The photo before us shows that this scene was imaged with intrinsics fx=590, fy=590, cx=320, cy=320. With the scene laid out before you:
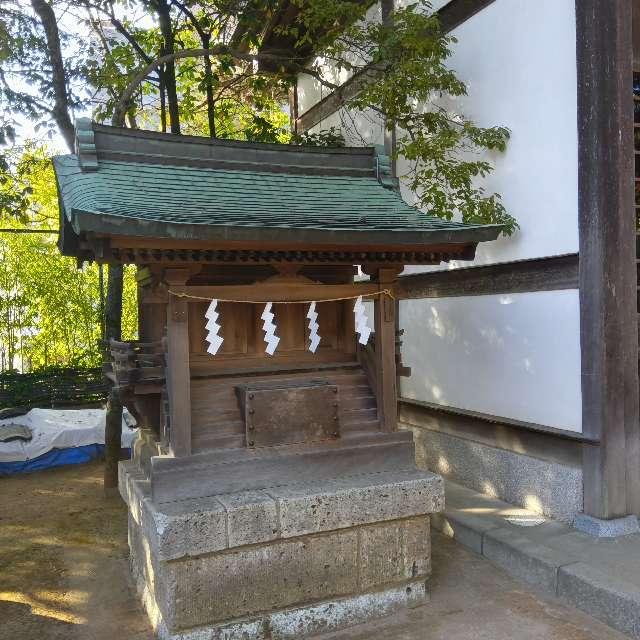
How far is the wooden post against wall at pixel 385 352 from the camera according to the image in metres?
5.02

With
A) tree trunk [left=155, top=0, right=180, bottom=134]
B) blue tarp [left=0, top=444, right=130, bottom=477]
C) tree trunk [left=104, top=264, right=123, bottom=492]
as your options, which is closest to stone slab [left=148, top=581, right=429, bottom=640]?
tree trunk [left=104, top=264, right=123, bottom=492]

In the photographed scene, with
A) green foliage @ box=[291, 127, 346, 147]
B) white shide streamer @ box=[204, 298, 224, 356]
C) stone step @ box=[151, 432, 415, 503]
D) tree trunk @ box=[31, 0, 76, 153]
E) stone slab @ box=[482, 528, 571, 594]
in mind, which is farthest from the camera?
green foliage @ box=[291, 127, 346, 147]

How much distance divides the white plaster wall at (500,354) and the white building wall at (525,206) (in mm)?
13

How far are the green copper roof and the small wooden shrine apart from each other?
2 centimetres

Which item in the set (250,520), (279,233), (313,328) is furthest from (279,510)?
(279,233)

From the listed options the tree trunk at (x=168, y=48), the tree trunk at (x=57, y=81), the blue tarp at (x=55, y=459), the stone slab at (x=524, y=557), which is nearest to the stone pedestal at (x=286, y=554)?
the stone slab at (x=524, y=557)

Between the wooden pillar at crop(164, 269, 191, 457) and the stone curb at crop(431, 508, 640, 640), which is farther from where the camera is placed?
the wooden pillar at crop(164, 269, 191, 457)

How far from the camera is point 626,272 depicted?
5422mm

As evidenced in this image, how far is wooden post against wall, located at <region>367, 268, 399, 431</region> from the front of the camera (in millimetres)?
5016

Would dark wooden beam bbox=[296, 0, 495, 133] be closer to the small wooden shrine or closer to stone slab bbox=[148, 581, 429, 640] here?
the small wooden shrine

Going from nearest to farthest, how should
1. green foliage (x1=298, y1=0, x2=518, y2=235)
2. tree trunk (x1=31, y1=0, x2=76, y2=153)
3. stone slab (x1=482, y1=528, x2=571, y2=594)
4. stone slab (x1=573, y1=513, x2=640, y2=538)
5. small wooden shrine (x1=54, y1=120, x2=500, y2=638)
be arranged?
small wooden shrine (x1=54, y1=120, x2=500, y2=638) → stone slab (x1=482, y1=528, x2=571, y2=594) → stone slab (x1=573, y1=513, x2=640, y2=538) → green foliage (x1=298, y1=0, x2=518, y2=235) → tree trunk (x1=31, y1=0, x2=76, y2=153)

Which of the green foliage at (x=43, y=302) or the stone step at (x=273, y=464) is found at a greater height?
the green foliage at (x=43, y=302)

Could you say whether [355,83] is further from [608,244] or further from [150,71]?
[608,244]

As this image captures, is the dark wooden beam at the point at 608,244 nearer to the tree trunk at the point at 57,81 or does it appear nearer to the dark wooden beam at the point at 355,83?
the dark wooden beam at the point at 355,83
